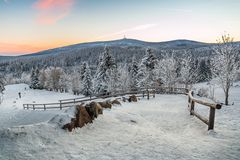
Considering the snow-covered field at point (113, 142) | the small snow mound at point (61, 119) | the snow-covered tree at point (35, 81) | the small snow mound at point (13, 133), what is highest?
the small snow mound at point (61, 119)

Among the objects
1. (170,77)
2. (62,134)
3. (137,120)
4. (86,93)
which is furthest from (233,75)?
(86,93)

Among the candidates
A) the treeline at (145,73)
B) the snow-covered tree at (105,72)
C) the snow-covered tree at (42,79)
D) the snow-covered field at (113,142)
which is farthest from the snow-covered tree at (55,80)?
the snow-covered field at (113,142)

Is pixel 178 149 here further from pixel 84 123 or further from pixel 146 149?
→ pixel 84 123

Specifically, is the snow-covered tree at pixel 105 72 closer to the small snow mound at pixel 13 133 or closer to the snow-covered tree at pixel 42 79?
the small snow mound at pixel 13 133

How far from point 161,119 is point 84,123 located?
A: 521 cm

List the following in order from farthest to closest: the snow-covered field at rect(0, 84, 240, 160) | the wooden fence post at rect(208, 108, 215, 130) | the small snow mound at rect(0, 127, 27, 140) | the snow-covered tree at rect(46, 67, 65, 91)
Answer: the snow-covered tree at rect(46, 67, 65, 91)
the wooden fence post at rect(208, 108, 215, 130)
the small snow mound at rect(0, 127, 27, 140)
the snow-covered field at rect(0, 84, 240, 160)

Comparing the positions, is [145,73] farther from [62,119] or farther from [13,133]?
[13,133]

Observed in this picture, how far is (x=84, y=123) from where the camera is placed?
29.6 feet

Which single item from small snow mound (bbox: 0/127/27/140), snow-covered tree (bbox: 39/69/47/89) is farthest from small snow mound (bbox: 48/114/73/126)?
snow-covered tree (bbox: 39/69/47/89)

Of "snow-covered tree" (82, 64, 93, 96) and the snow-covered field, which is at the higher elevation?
the snow-covered field

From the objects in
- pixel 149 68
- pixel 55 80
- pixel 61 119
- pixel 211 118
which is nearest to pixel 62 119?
pixel 61 119

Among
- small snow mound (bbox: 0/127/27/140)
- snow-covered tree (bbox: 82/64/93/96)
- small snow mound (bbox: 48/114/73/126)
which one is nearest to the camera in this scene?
small snow mound (bbox: 0/127/27/140)

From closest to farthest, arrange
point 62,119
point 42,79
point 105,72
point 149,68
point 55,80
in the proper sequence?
point 62,119 → point 149,68 → point 105,72 → point 55,80 → point 42,79

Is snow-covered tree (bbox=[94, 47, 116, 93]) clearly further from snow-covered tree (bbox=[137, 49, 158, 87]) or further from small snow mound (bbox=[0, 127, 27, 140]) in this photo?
small snow mound (bbox=[0, 127, 27, 140])
